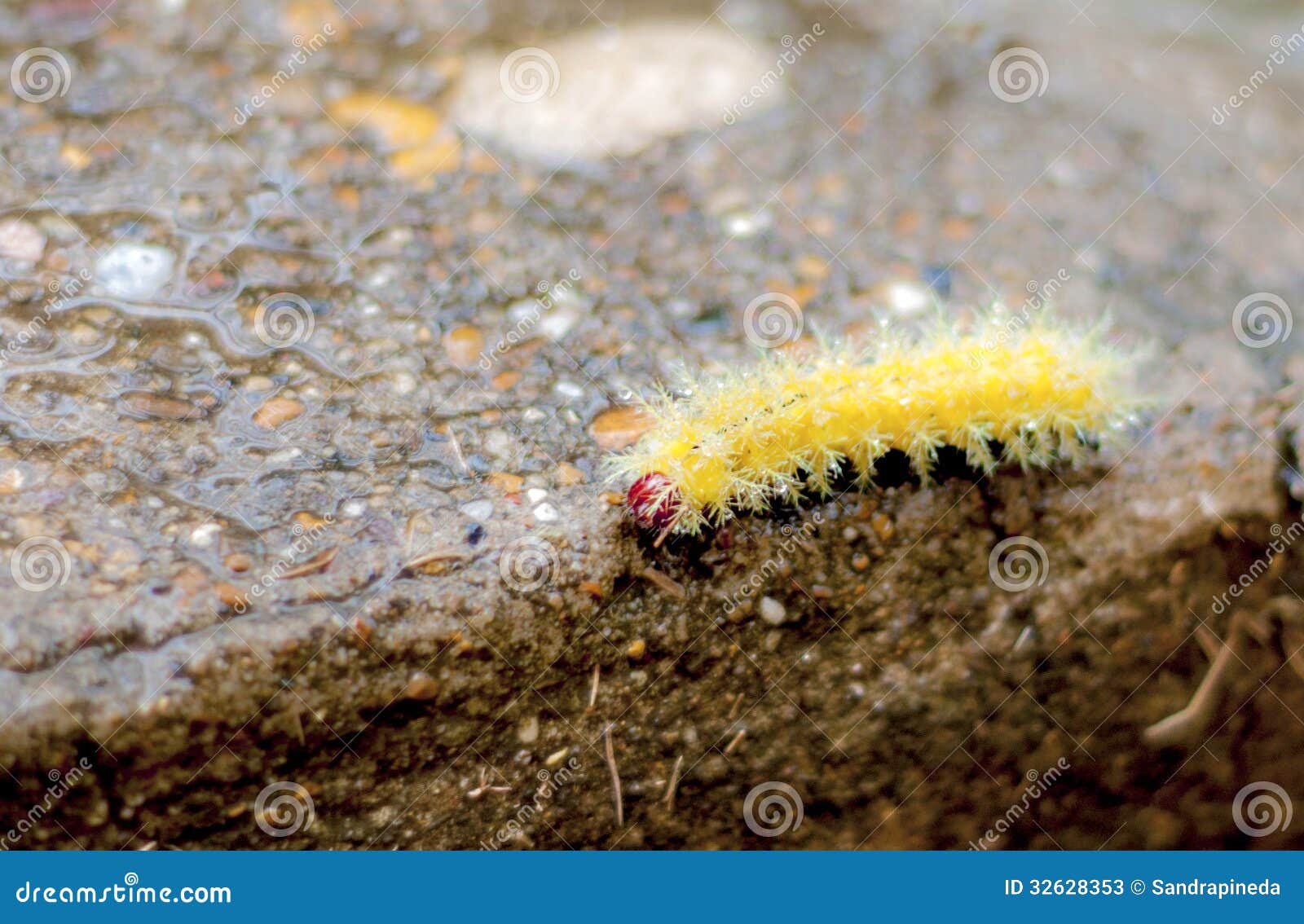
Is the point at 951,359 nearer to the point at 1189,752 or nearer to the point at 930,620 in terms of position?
the point at 930,620

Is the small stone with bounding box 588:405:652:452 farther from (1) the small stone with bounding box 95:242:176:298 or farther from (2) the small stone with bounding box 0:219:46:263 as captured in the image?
(2) the small stone with bounding box 0:219:46:263

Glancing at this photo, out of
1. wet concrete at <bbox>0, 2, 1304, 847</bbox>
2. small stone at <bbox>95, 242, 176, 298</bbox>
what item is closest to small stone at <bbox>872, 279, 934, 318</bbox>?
wet concrete at <bbox>0, 2, 1304, 847</bbox>

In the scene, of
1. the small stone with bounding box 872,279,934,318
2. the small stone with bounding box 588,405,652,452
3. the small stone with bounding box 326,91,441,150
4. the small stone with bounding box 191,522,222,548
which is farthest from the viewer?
the small stone with bounding box 326,91,441,150

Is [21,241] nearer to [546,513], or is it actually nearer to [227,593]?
[227,593]

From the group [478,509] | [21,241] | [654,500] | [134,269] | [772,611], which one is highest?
[654,500]

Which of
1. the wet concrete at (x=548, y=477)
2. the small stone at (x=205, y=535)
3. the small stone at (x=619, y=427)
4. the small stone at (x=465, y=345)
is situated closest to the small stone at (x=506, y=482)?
the wet concrete at (x=548, y=477)

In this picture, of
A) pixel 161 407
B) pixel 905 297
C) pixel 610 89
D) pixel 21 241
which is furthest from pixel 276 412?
pixel 905 297
